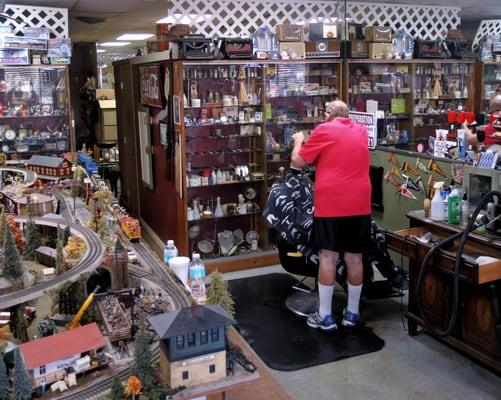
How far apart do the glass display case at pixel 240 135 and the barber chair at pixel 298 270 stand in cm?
129

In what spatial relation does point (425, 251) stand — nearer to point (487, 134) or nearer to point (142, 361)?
point (487, 134)

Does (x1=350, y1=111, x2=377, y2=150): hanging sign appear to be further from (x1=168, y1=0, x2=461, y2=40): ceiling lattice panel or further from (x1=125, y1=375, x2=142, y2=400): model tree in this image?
(x1=125, y1=375, x2=142, y2=400): model tree

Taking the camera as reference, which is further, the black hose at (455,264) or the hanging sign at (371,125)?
the hanging sign at (371,125)

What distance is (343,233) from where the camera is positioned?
427cm

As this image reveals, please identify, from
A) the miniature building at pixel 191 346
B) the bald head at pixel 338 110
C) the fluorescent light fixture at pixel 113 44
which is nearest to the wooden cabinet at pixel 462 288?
the bald head at pixel 338 110

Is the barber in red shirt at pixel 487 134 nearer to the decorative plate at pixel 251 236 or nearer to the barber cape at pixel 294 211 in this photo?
the barber cape at pixel 294 211

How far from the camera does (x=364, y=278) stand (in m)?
4.66

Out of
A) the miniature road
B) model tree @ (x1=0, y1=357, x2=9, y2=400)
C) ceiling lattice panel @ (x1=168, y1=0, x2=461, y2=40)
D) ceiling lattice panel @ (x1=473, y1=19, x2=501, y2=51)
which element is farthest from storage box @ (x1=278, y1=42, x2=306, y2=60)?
model tree @ (x1=0, y1=357, x2=9, y2=400)

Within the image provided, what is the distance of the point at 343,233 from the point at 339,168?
49 cm

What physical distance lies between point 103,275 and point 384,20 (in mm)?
5437

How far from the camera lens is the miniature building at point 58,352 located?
6.77 feet

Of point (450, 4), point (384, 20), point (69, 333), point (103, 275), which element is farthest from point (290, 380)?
point (450, 4)

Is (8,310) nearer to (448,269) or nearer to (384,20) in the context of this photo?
(448,269)

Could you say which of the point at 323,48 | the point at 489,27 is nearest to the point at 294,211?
the point at 323,48
